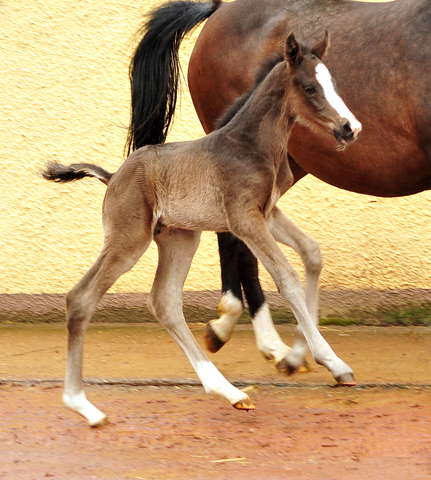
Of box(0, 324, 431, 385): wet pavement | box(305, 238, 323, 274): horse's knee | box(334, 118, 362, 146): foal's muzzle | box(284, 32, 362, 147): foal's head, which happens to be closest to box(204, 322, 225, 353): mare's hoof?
box(0, 324, 431, 385): wet pavement

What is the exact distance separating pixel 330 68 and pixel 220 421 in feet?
6.41

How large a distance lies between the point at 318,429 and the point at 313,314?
74cm

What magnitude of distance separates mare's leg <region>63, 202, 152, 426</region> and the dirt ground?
0.18m

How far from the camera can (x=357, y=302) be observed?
17.7 feet

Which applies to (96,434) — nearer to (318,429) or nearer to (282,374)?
(318,429)

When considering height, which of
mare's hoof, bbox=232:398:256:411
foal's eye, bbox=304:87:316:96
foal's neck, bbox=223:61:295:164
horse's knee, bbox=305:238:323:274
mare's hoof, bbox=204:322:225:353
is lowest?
mare's hoof, bbox=204:322:225:353

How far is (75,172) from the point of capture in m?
3.62

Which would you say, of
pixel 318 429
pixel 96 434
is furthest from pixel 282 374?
pixel 96 434

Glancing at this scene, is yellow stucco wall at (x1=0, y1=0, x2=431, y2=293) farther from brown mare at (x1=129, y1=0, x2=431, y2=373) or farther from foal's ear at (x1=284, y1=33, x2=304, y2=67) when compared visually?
foal's ear at (x1=284, y1=33, x2=304, y2=67)

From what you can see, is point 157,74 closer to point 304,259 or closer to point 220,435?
point 304,259

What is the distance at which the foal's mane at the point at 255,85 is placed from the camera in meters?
3.42

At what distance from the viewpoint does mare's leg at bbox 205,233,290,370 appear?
165 inches

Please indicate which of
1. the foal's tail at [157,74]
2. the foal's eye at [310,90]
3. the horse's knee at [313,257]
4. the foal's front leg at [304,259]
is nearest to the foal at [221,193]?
the foal's eye at [310,90]

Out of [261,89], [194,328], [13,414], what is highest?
[261,89]
